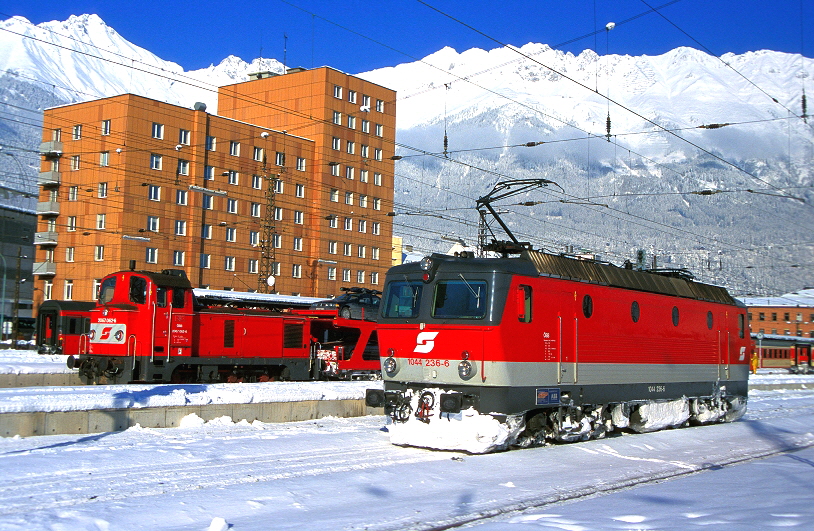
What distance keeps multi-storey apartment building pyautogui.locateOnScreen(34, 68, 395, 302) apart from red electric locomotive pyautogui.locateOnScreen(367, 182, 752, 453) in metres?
31.7

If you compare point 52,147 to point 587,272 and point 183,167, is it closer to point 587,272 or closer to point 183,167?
point 183,167

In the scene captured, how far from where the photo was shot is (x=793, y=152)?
43.1 metres

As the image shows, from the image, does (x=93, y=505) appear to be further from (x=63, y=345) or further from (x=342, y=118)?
(x=342, y=118)

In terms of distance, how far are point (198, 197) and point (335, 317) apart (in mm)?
33434

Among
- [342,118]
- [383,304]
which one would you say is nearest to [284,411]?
[383,304]

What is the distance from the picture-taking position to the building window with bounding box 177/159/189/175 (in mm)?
57844

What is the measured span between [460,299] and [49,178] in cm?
5204

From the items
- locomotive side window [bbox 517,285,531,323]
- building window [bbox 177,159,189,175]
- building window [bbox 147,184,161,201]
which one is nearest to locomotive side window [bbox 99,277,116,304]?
locomotive side window [bbox 517,285,531,323]

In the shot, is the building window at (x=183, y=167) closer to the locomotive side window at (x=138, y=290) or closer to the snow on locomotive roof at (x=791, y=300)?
the locomotive side window at (x=138, y=290)

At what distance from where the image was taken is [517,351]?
46.6ft

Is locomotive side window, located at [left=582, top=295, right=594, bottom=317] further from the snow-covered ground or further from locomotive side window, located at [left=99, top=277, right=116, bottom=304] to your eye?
locomotive side window, located at [left=99, top=277, right=116, bottom=304]

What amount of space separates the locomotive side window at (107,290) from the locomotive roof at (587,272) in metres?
12.6

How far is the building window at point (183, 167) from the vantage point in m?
57.8

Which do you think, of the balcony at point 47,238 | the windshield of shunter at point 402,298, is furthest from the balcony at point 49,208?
the windshield of shunter at point 402,298
